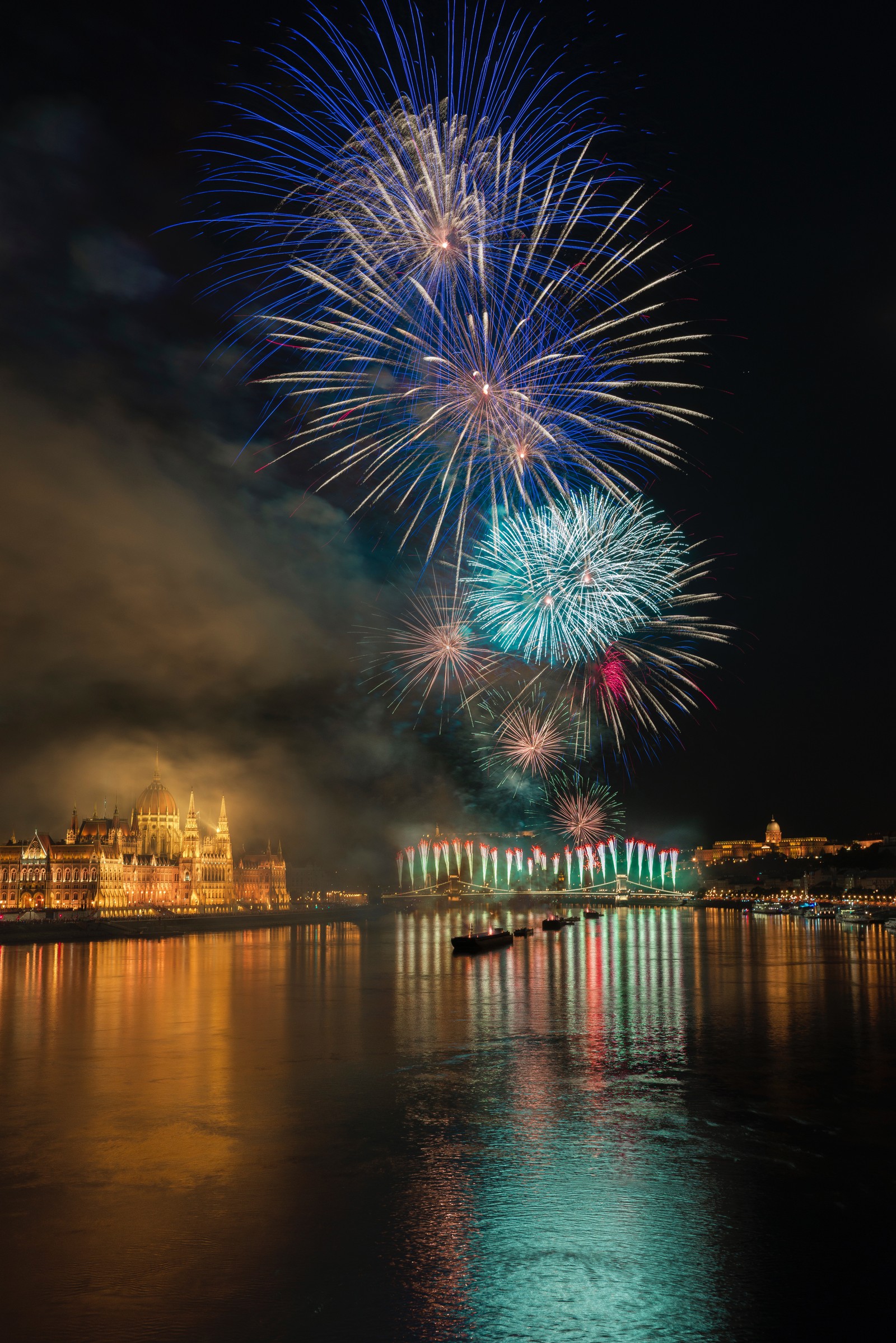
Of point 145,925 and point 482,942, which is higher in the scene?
point 482,942

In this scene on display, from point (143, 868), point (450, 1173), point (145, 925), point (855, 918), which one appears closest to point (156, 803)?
point (143, 868)

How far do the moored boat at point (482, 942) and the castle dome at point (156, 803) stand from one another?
106299 mm

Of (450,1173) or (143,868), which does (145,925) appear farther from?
(450,1173)

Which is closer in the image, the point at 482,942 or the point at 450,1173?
the point at 450,1173

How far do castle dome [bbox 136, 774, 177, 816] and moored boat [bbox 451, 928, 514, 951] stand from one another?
106299mm

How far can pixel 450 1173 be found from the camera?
40.8 feet

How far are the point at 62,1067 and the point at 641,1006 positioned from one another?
51.7ft

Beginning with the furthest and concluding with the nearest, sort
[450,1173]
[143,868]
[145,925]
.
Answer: [143,868] → [145,925] → [450,1173]

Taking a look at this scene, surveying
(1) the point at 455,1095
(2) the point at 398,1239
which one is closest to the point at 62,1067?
(1) the point at 455,1095

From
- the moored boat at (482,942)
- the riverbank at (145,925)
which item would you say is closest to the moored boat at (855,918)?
the moored boat at (482,942)

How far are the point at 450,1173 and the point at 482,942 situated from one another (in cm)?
4888

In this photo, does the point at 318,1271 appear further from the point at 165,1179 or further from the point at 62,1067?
the point at 62,1067

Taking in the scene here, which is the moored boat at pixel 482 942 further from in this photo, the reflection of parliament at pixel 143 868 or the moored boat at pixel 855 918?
the reflection of parliament at pixel 143 868

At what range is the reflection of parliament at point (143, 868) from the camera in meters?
135
